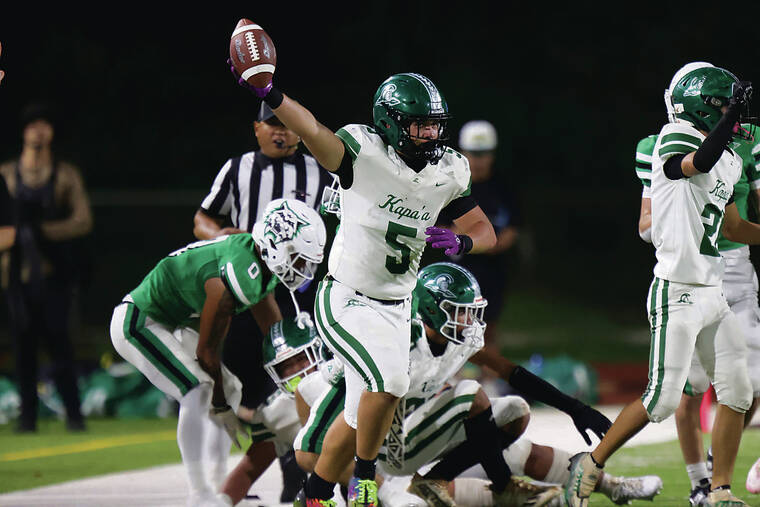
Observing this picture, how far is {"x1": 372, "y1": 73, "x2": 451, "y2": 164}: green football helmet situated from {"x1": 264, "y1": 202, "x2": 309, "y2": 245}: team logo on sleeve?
A: 19.0 inches

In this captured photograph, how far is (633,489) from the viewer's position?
373cm

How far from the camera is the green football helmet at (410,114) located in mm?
3281

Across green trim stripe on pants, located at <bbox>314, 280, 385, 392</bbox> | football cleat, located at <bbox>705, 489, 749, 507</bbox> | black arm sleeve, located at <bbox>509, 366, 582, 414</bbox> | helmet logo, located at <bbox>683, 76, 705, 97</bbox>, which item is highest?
helmet logo, located at <bbox>683, 76, 705, 97</bbox>

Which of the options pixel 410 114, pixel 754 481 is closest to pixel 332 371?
pixel 410 114

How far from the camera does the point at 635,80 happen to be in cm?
1384

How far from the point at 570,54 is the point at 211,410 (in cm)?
1100

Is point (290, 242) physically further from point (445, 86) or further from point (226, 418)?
point (445, 86)

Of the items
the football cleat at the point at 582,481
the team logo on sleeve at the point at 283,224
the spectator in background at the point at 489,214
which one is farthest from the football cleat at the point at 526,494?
the spectator in background at the point at 489,214

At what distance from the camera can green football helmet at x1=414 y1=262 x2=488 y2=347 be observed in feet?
11.9

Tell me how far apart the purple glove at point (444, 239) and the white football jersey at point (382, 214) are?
113mm

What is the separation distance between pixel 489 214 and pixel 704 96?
3123mm

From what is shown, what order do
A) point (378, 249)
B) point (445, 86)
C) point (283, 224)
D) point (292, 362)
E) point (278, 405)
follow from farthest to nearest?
point (445, 86), point (278, 405), point (292, 362), point (283, 224), point (378, 249)

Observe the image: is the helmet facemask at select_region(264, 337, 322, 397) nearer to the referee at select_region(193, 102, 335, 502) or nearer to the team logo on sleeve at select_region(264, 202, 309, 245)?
the team logo on sleeve at select_region(264, 202, 309, 245)

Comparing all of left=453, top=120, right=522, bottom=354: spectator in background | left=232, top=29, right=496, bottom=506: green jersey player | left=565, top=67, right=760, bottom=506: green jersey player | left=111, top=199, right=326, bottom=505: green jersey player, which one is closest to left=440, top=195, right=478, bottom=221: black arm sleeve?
left=232, top=29, right=496, bottom=506: green jersey player
